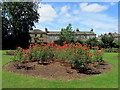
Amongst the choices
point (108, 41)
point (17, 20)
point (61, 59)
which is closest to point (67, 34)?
point (108, 41)

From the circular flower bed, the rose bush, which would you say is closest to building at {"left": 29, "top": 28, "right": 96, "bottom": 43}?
the rose bush

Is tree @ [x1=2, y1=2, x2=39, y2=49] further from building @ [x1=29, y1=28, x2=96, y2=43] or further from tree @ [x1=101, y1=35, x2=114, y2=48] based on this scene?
tree @ [x1=101, y1=35, x2=114, y2=48]

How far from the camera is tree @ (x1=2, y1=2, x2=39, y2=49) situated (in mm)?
27052

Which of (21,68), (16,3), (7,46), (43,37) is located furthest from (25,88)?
(43,37)

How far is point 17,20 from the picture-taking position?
2803 centimetres

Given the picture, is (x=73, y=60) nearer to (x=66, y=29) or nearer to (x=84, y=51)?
(x=84, y=51)

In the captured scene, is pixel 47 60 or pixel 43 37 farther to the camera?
pixel 43 37

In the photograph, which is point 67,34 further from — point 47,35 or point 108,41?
point 108,41

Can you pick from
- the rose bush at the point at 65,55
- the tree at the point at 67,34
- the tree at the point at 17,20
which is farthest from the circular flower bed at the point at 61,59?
the tree at the point at 67,34

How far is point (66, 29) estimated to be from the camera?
→ 47844 mm

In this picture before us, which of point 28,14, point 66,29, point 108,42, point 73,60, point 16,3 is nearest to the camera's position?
point 73,60

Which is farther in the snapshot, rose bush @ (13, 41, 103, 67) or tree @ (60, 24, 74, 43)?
tree @ (60, 24, 74, 43)

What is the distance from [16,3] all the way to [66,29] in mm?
24608

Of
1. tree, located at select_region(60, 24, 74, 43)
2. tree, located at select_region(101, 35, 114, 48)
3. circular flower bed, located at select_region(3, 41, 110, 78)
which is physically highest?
tree, located at select_region(60, 24, 74, 43)
